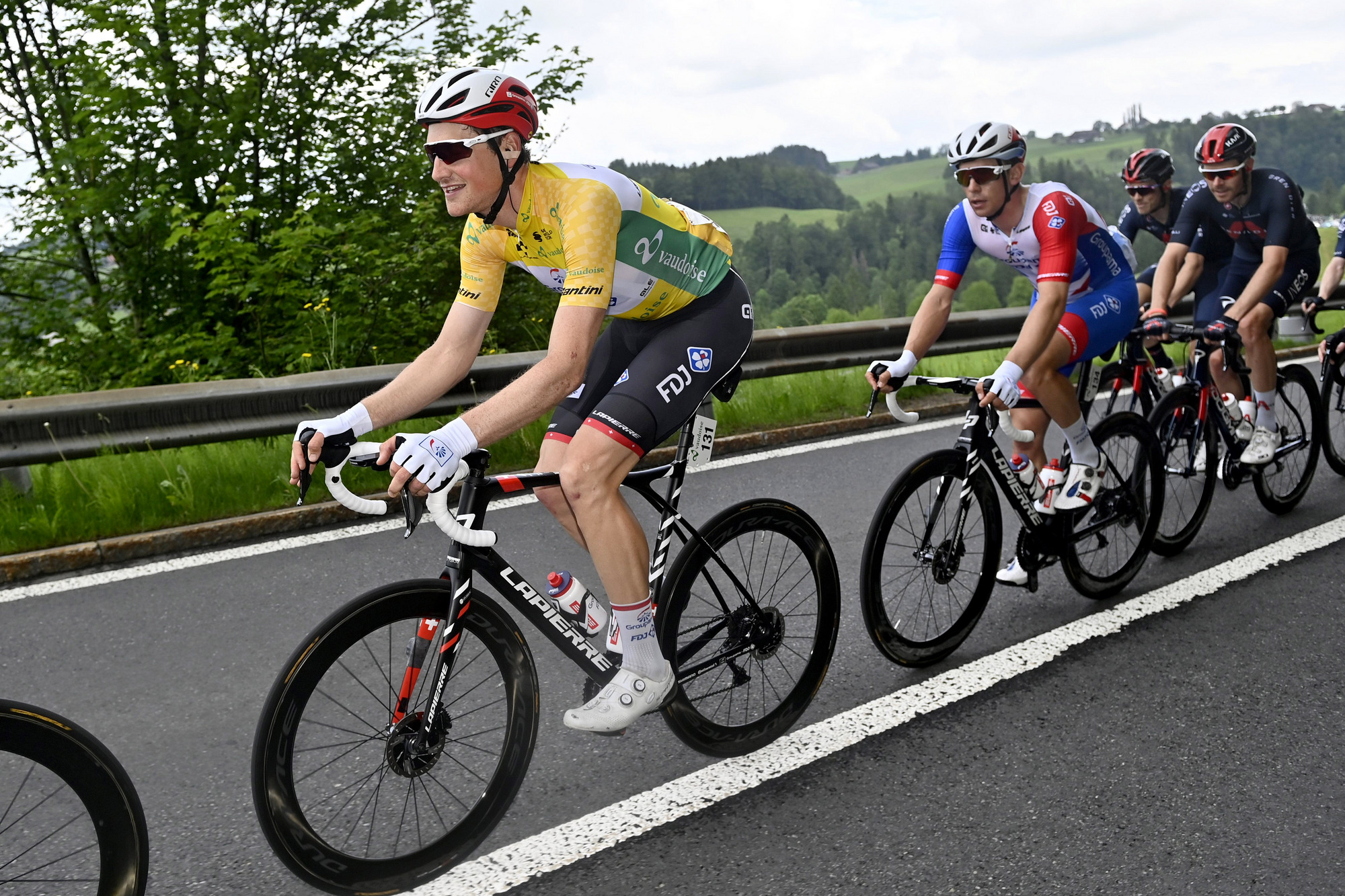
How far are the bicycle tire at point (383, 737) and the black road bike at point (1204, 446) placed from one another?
354cm

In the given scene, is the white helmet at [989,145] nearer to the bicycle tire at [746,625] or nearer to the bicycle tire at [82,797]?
the bicycle tire at [746,625]

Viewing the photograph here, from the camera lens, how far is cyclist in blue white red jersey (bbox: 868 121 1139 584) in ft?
14.5

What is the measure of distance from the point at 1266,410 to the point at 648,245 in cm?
449

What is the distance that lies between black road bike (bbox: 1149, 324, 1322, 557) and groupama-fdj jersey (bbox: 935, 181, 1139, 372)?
626mm

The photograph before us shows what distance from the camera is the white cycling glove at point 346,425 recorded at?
8.83 ft

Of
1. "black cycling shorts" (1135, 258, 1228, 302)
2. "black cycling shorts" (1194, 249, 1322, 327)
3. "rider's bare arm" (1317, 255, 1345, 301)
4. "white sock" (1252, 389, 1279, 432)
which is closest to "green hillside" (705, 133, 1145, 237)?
"rider's bare arm" (1317, 255, 1345, 301)

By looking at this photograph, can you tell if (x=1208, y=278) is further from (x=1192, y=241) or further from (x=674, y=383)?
(x=674, y=383)

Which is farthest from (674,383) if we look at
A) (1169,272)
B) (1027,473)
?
(1169,272)

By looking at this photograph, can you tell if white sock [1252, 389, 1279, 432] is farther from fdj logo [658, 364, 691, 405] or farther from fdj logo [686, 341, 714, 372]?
fdj logo [658, 364, 691, 405]

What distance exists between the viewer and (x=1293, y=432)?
647 centimetres

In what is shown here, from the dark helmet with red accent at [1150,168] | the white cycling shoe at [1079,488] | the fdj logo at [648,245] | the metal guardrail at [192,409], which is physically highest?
the dark helmet with red accent at [1150,168]

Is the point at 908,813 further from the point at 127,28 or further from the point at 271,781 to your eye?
the point at 127,28

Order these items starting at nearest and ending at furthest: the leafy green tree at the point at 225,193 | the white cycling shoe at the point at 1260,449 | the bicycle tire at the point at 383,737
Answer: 1. the bicycle tire at the point at 383,737
2. the white cycling shoe at the point at 1260,449
3. the leafy green tree at the point at 225,193

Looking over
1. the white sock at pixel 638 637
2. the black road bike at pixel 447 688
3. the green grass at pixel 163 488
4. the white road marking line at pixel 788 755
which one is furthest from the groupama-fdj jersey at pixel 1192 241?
the white sock at pixel 638 637
